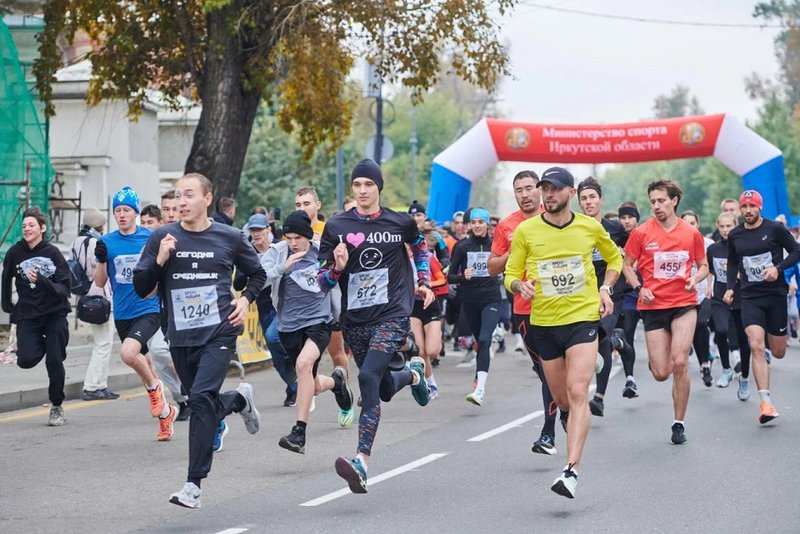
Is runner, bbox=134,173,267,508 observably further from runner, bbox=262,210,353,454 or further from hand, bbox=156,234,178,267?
runner, bbox=262,210,353,454

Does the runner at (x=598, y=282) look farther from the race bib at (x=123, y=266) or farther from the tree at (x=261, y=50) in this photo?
the tree at (x=261, y=50)

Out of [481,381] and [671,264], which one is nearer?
[671,264]

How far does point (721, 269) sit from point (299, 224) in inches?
241

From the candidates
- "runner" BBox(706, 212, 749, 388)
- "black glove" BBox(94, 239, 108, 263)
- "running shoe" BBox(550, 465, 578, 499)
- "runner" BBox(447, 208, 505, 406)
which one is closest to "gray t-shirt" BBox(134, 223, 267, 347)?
"running shoe" BBox(550, 465, 578, 499)

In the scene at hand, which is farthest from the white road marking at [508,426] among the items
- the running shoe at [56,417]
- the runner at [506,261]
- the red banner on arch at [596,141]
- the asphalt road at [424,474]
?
the red banner on arch at [596,141]

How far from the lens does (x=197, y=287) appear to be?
319 inches

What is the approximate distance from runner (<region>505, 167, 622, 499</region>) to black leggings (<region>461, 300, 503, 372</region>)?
16.7 ft

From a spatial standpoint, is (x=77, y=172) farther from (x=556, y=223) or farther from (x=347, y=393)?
(x=556, y=223)

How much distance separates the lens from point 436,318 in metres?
15.1

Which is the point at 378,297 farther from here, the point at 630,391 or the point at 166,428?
the point at 630,391

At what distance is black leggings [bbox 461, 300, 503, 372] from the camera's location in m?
13.8

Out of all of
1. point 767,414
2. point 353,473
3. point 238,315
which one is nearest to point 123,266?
point 238,315

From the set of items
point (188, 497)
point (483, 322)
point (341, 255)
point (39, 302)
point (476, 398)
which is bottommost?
point (476, 398)

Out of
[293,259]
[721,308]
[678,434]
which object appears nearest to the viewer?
[678,434]
